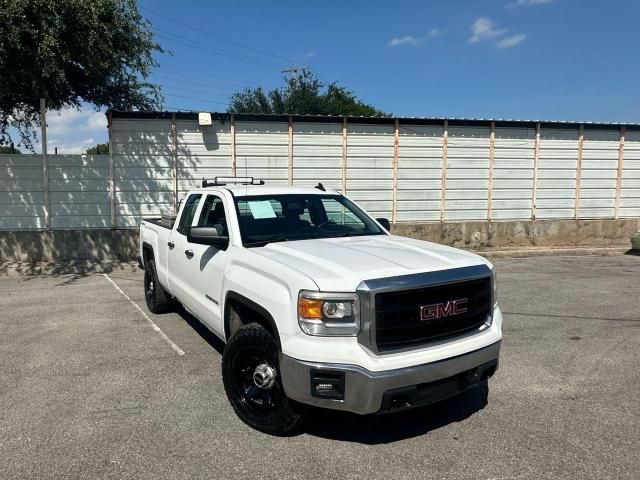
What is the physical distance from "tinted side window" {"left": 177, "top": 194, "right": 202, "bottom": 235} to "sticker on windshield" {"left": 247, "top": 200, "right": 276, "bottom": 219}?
1.10 meters

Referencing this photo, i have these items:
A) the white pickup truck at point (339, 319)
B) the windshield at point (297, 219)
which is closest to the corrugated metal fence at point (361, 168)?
the windshield at point (297, 219)

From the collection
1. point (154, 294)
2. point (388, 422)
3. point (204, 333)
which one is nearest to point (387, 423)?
point (388, 422)

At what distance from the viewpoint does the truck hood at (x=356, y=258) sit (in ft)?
10.3

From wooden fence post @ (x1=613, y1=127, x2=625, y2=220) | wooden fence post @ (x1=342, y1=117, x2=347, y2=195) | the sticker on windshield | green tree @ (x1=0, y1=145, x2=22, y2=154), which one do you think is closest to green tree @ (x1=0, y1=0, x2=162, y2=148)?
green tree @ (x1=0, y1=145, x2=22, y2=154)

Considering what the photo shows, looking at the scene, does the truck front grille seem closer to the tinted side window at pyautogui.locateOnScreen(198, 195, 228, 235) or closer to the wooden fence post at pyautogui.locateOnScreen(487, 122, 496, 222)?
the tinted side window at pyautogui.locateOnScreen(198, 195, 228, 235)

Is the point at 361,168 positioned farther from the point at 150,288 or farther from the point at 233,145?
the point at 150,288

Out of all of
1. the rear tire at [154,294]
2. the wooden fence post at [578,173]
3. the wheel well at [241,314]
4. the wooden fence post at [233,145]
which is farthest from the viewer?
the wooden fence post at [578,173]

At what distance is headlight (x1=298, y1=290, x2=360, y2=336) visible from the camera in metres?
3.08

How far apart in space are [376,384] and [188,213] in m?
3.50

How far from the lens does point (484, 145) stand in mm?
13664

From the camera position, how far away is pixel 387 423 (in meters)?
3.75

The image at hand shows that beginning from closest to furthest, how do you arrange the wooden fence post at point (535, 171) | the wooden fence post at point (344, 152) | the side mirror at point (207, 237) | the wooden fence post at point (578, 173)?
the side mirror at point (207, 237), the wooden fence post at point (344, 152), the wooden fence post at point (535, 171), the wooden fence post at point (578, 173)

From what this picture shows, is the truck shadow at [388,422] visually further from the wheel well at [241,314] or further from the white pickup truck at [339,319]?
the wheel well at [241,314]

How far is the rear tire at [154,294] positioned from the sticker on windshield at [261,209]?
106 inches
